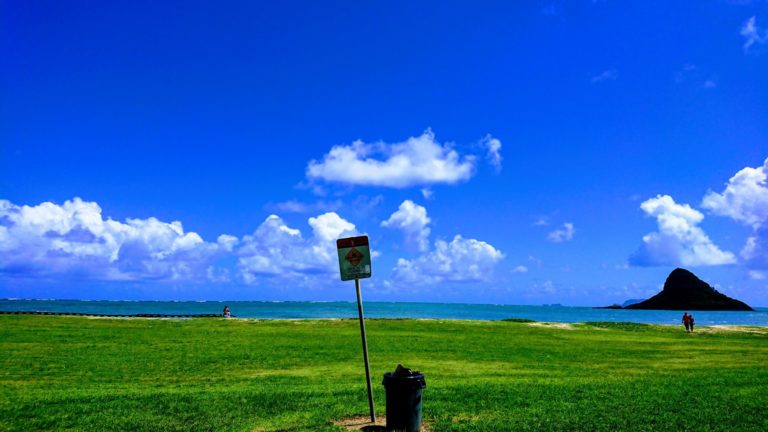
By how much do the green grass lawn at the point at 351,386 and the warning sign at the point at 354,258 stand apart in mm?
3212

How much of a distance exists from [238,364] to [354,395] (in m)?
10.1

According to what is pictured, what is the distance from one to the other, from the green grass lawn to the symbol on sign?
3.45 meters

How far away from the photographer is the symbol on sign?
1078 centimetres

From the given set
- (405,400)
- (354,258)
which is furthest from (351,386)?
(354,258)

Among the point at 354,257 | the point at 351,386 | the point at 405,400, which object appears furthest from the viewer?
the point at 351,386

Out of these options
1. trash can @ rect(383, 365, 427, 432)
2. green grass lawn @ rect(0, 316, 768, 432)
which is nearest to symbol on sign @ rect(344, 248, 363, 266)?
trash can @ rect(383, 365, 427, 432)

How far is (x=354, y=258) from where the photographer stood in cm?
1080

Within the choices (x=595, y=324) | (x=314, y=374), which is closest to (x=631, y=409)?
(x=314, y=374)

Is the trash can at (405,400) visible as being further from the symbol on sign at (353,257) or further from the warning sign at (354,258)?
the symbol on sign at (353,257)

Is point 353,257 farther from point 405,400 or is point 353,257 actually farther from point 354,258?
point 405,400

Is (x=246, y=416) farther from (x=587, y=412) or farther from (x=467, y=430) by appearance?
(x=587, y=412)

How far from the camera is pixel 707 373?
62.2ft

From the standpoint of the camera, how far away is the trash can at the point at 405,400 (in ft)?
32.2

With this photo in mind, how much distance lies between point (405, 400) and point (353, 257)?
3.07 m
